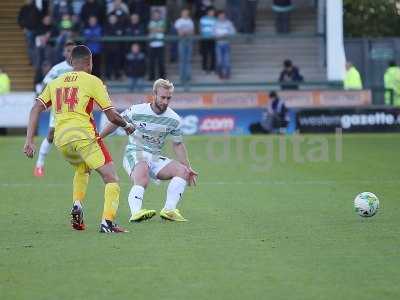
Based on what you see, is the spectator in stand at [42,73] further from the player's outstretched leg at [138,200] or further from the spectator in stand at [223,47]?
the player's outstretched leg at [138,200]

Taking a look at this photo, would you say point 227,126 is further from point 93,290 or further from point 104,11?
point 93,290

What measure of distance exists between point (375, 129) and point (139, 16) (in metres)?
8.12

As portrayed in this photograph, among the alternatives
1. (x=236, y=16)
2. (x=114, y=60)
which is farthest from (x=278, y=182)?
(x=236, y=16)

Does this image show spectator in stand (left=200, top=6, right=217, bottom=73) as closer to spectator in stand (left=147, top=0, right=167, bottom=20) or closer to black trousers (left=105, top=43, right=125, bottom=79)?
spectator in stand (left=147, top=0, right=167, bottom=20)

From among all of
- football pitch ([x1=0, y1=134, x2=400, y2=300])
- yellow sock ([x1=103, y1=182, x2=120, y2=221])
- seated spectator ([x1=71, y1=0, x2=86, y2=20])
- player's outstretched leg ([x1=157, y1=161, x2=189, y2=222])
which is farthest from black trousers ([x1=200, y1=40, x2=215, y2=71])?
yellow sock ([x1=103, y1=182, x2=120, y2=221])

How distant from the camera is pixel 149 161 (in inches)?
481

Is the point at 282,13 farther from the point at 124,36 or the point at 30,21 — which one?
the point at 30,21

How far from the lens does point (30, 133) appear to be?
10922mm

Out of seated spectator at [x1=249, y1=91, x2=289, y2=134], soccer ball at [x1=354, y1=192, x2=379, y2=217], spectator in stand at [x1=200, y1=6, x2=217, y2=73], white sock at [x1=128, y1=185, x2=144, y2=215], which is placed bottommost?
seated spectator at [x1=249, y1=91, x2=289, y2=134]

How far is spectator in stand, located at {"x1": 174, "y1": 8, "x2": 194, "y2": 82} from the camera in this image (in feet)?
104

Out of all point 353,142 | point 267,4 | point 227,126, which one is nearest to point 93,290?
point 353,142

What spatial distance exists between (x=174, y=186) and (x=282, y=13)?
72.6ft

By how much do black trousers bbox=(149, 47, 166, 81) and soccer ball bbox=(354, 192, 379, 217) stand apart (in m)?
19.9

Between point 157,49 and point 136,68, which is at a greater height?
point 157,49
